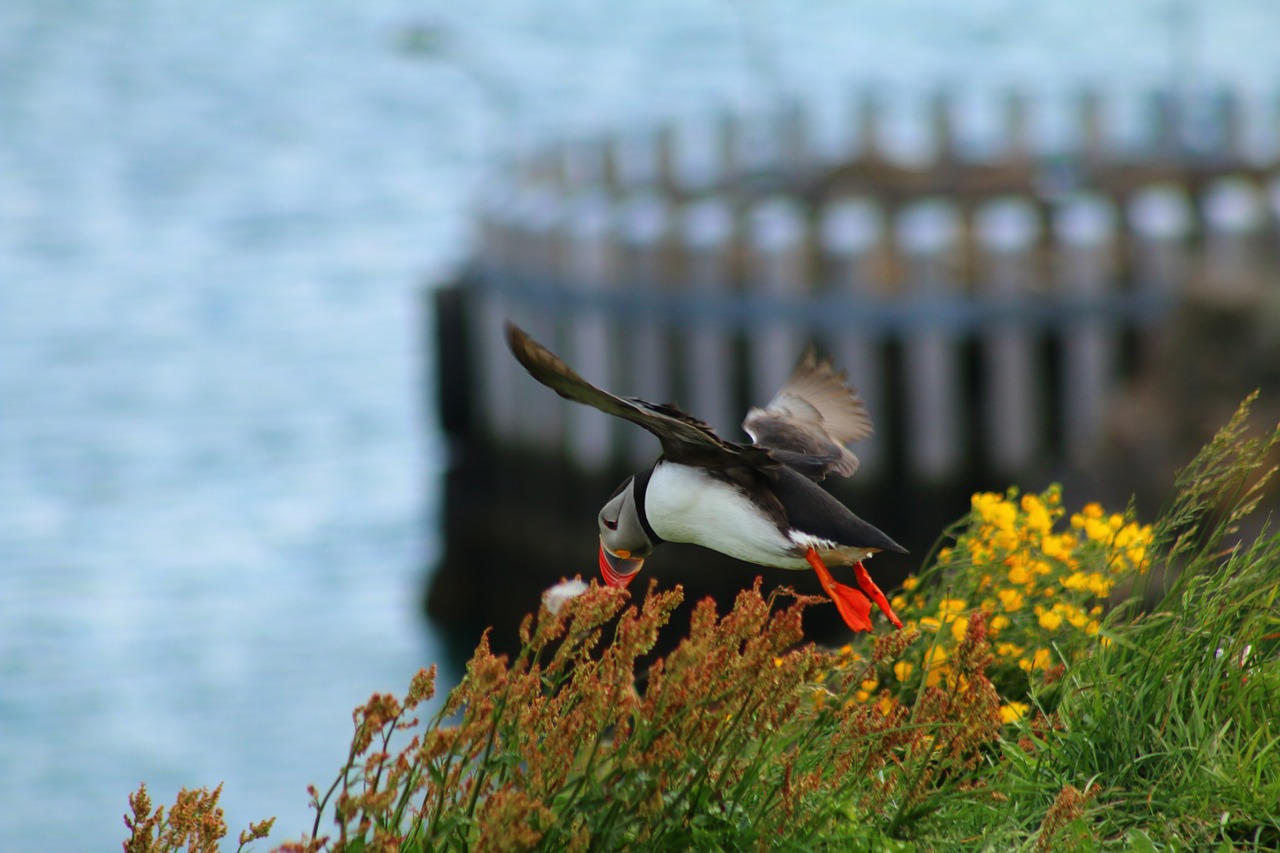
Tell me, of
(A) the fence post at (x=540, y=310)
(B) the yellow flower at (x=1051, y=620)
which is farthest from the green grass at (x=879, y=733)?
(A) the fence post at (x=540, y=310)

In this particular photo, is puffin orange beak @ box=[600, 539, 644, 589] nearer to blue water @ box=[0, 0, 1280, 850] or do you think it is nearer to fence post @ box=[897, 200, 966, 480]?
fence post @ box=[897, 200, 966, 480]

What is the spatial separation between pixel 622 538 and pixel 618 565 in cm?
12

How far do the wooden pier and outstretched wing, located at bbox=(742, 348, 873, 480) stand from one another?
25.6 feet

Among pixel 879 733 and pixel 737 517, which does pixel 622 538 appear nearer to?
pixel 737 517

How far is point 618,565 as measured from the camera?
3686mm

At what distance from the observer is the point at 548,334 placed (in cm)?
1482

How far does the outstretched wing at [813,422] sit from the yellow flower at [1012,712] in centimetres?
67

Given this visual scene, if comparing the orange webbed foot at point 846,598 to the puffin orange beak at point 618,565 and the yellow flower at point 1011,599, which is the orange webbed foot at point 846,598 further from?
the yellow flower at point 1011,599

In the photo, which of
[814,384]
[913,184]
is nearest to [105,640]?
[913,184]

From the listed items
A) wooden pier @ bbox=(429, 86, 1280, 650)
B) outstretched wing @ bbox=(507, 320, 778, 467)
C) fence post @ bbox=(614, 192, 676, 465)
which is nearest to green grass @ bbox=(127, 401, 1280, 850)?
outstretched wing @ bbox=(507, 320, 778, 467)

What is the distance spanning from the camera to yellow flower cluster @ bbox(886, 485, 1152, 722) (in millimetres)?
4254

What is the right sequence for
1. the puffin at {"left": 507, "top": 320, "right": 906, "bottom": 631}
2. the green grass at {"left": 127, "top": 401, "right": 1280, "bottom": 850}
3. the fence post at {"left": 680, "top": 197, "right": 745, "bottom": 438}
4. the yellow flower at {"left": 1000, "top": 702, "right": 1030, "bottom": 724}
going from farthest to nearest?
1. the fence post at {"left": 680, "top": 197, "right": 745, "bottom": 438}
2. the yellow flower at {"left": 1000, "top": 702, "right": 1030, "bottom": 724}
3. the puffin at {"left": 507, "top": 320, "right": 906, "bottom": 631}
4. the green grass at {"left": 127, "top": 401, "right": 1280, "bottom": 850}

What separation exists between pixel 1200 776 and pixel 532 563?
11.5 meters

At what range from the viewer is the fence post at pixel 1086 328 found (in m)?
13.6
